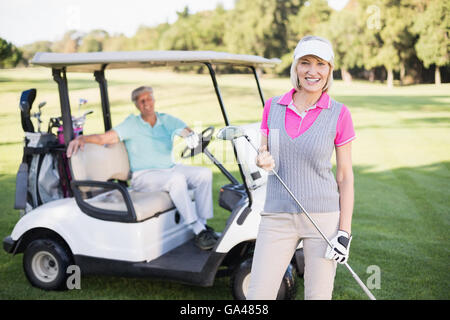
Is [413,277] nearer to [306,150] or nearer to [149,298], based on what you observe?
[149,298]

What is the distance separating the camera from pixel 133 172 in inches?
162

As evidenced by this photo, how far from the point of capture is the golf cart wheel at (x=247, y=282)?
3129mm

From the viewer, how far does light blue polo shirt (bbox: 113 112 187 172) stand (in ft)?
13.6

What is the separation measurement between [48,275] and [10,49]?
21348 millimetres

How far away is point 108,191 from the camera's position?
4.06m

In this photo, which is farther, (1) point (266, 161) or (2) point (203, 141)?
(2) point (203, 141)

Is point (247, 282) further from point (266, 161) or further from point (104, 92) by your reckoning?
point (104, 92)

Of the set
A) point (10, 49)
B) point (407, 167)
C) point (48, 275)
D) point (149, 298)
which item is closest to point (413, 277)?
point (149, 298)

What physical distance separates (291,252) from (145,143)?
242cm

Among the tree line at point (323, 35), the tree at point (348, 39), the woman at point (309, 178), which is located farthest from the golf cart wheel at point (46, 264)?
the tree at point (348, 39)

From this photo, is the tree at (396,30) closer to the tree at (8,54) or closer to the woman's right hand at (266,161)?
the woman's right hand at (266,161)

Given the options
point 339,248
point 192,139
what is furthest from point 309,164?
point 192,139

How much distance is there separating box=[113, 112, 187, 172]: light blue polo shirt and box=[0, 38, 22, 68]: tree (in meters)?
20.3

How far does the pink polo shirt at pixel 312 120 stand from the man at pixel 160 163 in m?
1.66
